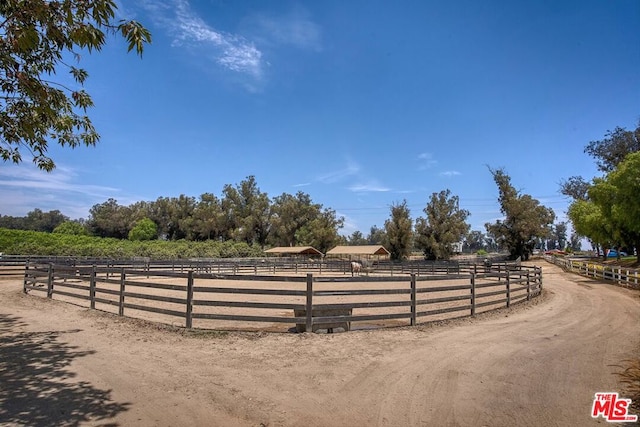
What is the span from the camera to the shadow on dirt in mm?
4051

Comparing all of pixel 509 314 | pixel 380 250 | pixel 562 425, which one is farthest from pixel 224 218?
pixel 562 425

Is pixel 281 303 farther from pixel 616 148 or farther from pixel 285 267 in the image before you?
pixel 616 148

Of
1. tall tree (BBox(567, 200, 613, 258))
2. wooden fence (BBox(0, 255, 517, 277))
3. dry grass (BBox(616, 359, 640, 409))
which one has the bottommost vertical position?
wooden fence (BBox(0, 255, 517, 277))

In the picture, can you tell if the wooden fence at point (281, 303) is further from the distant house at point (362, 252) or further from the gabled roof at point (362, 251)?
the distant house at point (362, 252)

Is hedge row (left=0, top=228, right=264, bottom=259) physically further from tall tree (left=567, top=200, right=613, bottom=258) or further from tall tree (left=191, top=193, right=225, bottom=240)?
tall tree (left=567, top=200, right=613, bottom=258)

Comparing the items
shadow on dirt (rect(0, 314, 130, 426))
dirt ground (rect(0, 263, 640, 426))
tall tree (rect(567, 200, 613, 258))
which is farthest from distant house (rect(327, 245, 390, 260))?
shadow on dirt (rect(0, 314, 130, 426))

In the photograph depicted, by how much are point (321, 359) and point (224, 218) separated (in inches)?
3254

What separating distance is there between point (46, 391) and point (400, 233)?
59.7 meters

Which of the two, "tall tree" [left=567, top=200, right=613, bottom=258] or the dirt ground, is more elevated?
"tall tree" [left=567, top=200, right=613, bottom=258]

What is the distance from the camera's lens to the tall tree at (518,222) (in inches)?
2424

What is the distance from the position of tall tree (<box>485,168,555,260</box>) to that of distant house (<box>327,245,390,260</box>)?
1834cm

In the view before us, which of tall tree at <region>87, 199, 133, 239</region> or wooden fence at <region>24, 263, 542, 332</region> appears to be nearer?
wooden fence at <region>24, 263, 542, 332</region>

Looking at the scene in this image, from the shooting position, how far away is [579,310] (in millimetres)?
11891

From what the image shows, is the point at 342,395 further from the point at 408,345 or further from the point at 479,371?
the point at 408,345
